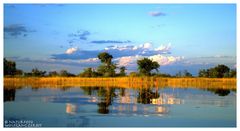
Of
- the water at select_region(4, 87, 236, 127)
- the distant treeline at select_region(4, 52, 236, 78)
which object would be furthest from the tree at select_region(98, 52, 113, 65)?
the water at select_region(4, 87, 236, 127)

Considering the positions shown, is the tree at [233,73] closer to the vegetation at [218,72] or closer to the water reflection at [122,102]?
the vegetation at [218,72]

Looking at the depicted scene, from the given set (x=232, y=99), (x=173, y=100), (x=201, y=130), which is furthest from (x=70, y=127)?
(x=232, y=99)

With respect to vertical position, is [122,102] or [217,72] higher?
[217,72]

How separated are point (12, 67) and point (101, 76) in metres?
4.75

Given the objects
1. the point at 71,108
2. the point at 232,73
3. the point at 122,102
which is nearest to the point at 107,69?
the point at 232,73

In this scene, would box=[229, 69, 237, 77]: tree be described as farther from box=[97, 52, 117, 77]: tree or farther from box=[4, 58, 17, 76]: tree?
box=[4, 58, 17, 76]: tree

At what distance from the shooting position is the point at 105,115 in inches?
380

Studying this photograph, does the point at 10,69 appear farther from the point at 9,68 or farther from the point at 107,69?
the point at 107,69

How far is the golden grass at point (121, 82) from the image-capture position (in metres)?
18.3

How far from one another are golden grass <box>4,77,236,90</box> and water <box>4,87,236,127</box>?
5.08 meters

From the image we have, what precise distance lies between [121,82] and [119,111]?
894cm

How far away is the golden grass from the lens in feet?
60.2

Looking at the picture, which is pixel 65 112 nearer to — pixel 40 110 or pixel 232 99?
pixel 40 110

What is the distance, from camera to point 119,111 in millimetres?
10164
